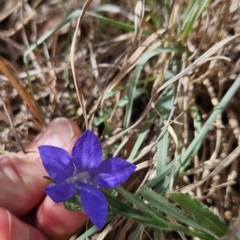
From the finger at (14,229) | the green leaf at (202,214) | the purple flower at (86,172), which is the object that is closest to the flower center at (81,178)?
the purple flower at (86,172)

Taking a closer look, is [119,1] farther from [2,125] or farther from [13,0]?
[2,125]

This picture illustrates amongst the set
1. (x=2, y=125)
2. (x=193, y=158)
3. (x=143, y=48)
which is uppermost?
(x=143, y=48)

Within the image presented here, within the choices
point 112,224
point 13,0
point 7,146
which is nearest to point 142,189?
point 112,224

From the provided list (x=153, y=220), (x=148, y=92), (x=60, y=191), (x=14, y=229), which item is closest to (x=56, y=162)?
(x=60, y=191)

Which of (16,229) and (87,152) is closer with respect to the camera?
(87,152)

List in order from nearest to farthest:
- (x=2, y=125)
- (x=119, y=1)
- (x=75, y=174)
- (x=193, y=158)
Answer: (x=75, y=174) → (x=193, y=158) → (x=2, y=125) → (x=119, y=1)

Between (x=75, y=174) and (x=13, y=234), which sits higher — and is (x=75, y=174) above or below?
above

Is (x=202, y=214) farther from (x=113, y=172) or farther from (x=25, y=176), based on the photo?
(x=25, y=176)
